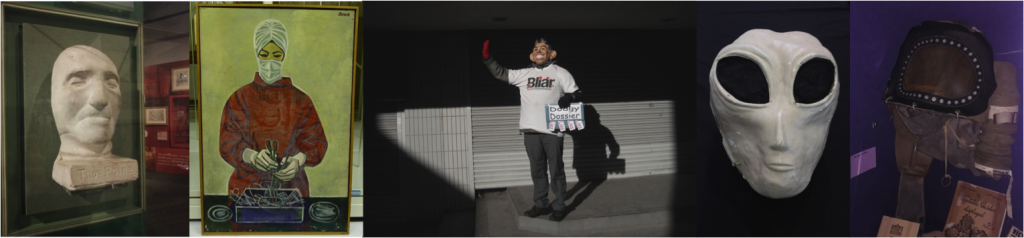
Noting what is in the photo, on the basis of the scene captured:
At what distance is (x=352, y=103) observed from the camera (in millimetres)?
2723

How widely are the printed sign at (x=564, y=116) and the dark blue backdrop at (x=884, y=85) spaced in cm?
165

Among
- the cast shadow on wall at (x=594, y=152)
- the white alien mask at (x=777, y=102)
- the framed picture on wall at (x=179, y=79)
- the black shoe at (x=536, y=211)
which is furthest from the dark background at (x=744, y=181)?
the framed picture on wall at (x=179, y=79)

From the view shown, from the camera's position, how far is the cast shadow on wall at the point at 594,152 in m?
5.04

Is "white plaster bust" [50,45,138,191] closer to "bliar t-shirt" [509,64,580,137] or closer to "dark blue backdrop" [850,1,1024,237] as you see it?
"bliar t-shirt" [509,64,580,137]

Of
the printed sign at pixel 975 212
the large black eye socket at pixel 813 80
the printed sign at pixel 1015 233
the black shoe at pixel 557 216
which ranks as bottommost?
the black shoe at pixel 557 216

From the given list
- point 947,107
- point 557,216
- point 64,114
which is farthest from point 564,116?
point 64,114

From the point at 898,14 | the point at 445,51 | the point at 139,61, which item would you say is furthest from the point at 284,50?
the point at 898,14

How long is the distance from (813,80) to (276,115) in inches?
114

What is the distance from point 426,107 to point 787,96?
350 centimetres

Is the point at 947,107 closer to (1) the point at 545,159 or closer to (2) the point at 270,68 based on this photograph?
(1) the point at 545,159

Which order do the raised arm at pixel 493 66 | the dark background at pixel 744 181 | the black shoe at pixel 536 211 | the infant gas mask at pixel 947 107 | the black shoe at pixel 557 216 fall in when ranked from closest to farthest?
1. the dark background at pixel 744 181
2. the infant gas mask at pixel 947 107
3. the raised arm at pixel 493 66
4. the black shoe at pixel 557 216
5. the black shoe at pixel 536 211

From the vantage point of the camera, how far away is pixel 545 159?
357 cm

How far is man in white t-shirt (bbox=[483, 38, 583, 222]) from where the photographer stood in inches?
133

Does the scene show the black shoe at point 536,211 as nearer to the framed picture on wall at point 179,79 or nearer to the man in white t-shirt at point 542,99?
the man in white t-shirt at point 542,99
